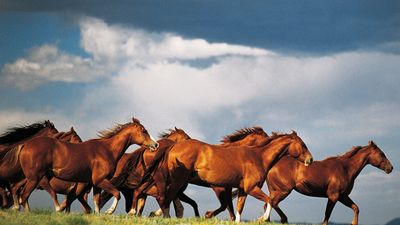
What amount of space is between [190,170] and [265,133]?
4034 millimetres

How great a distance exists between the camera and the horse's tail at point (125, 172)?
80.7ft

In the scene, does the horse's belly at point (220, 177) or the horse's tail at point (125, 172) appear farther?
the horse's tail at point (125, 172)

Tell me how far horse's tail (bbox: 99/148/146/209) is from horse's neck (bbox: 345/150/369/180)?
257 inches

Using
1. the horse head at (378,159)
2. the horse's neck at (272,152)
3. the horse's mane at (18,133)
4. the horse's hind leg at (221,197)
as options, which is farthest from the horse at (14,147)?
the horse head at (378,159)

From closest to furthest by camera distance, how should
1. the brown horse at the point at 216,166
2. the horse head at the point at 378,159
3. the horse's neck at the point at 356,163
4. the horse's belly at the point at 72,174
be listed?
the horse's belly at the point at 72,174 < the brown horse at the point at 216,166 < the horse's neck at the point at 356,163 < the horse head at the point at 378,159

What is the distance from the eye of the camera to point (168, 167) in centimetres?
2220

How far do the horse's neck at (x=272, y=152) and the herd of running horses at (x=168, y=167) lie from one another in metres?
0.03

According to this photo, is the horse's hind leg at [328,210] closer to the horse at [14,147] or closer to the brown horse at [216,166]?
the brown horse at [216,166]

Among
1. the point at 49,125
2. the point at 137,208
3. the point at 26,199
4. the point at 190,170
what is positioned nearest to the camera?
the point at 26,199

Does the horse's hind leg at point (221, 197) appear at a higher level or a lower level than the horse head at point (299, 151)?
lower

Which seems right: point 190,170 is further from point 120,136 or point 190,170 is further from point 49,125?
point 49,125

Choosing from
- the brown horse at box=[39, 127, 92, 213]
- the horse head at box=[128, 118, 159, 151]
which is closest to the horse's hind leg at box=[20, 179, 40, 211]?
the brown horse at box=[39, 127, 92, 213]

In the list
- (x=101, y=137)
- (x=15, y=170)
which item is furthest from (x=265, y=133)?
(x=15, y=170)

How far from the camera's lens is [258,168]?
72.0 feet
